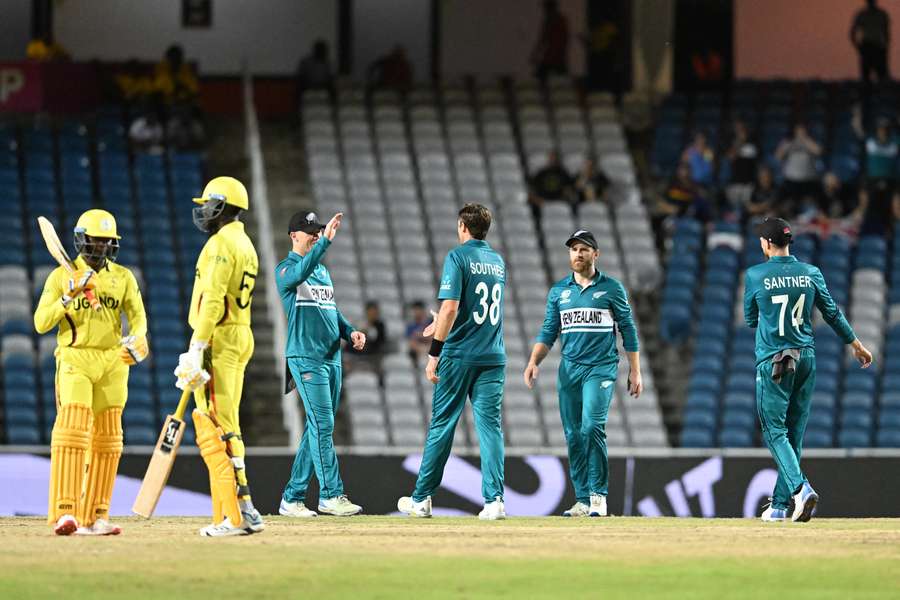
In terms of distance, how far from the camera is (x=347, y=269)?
75.3 feet

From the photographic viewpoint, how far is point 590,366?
1316 cm

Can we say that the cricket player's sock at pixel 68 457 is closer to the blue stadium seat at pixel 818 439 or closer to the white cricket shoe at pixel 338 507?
the white cricket shoe at pixel 338 507

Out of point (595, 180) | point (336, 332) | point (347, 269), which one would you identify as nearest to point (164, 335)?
point (347, 269)

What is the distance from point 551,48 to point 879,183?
18.0ft

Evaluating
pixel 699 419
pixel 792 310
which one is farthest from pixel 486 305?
pixel 699 419

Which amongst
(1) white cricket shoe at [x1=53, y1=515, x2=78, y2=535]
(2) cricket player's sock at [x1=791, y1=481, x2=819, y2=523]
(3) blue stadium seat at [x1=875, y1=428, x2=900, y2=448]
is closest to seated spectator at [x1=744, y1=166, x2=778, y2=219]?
(3) blue stadium seat at [x1=875, y1=428, x2=900, y2=448]

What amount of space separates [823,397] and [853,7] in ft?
27.5

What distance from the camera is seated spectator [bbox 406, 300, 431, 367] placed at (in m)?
21.5

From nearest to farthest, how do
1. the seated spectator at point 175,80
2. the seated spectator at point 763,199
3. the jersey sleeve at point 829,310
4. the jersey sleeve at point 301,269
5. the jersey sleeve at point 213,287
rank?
the jersey sleeve at point 213,287 → the jersey sleeve at point 301,269 → the jersey sleeve at point 829,310 → the seated spectator at point 763,199 → the seated spectator at point 175,80

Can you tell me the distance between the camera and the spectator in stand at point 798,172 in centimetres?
2439

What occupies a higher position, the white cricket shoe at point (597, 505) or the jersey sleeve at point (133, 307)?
the jersey sleeve at point (133, 307)

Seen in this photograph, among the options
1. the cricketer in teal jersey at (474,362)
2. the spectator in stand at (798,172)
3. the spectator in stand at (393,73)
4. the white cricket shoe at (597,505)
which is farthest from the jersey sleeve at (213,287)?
the spectator in stand at (393,73)

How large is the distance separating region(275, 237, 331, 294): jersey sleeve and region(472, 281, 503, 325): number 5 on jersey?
111 centimetres

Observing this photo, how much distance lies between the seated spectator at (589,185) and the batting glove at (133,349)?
14.0 m
